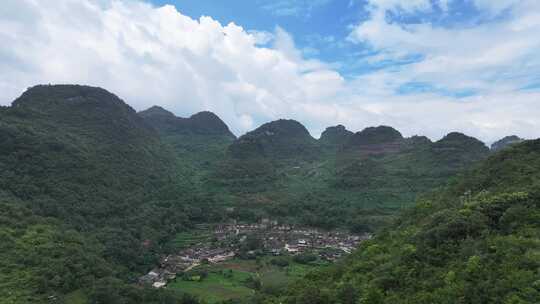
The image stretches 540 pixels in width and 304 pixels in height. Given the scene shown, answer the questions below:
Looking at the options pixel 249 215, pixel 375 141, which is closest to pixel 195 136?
pixel 375 141

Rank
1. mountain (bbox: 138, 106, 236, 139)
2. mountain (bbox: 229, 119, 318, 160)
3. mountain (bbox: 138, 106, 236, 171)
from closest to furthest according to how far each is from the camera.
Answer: mountain (bbox: 138, 106, 236, 171), mountain (bbox: 229, 119, 318, 160), mountain (bbox: 138, 106, 236, 139)

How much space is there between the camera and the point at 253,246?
2079 inches

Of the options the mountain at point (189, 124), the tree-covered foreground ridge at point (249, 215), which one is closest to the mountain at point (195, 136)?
the mountain at point (189, 124)

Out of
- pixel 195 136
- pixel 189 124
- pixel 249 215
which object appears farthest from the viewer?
pixel 189 124

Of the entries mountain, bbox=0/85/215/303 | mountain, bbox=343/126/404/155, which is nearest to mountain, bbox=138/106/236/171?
mountain, bbox=0/85/215/303

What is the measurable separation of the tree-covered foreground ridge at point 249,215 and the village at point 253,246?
1.18 ft

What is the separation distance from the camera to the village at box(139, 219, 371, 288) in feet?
155

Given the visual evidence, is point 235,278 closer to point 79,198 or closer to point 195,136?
point 79,198

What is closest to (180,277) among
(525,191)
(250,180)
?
(525,191)

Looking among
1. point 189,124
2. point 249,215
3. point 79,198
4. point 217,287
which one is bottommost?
point 217,287

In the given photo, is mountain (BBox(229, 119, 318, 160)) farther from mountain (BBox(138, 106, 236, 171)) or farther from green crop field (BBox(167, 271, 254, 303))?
green crop field (BBox(167, 271, 254, 303))

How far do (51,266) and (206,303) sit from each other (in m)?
13.3

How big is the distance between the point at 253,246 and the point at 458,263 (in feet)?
139

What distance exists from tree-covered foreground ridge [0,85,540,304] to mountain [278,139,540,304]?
60 millimetres
